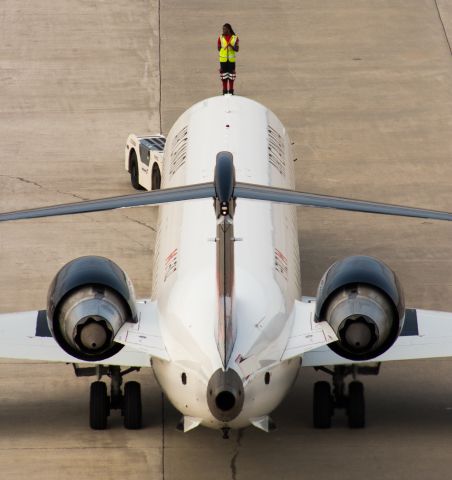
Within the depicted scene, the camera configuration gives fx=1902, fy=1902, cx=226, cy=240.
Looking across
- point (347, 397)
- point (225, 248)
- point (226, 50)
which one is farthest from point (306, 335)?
point (226, 50)

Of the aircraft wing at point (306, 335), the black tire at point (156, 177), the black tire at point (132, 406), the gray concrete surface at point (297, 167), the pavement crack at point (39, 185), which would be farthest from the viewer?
the pavement crack at point (39, 185)

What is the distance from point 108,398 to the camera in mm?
26562

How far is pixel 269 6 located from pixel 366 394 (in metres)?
17.8

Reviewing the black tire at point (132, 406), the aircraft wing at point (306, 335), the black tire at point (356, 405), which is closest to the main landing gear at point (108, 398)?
the black tire at point (132, 406)

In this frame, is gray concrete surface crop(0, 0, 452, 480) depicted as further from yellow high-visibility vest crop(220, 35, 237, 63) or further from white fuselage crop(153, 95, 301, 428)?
yellow high-visibility vest crop(220, 35, 237, 63)

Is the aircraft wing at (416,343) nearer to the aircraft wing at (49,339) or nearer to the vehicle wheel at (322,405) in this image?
the vehicle wheel at (322,405)

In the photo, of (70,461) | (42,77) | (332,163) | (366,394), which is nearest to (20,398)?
(70,461)

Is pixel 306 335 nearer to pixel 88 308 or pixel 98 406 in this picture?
pixel 88 308

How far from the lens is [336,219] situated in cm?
3425

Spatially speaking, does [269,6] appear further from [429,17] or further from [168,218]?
[168,218]

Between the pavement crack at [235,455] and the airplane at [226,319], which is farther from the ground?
the airplane at [226,319]

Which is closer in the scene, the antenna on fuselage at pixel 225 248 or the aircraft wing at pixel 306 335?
the antenna on fuselage at pixel 225 248

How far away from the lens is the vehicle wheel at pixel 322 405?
26266mm

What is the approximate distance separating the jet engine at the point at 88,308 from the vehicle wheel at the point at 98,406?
169 centimetres
